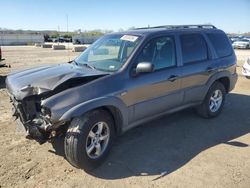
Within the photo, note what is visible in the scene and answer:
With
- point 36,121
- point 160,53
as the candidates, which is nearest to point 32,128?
point 36,121

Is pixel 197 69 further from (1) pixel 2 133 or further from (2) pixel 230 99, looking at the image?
(1) pixel 2 133

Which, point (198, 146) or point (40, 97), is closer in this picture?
point (40, 97)

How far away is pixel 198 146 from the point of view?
4.98 m

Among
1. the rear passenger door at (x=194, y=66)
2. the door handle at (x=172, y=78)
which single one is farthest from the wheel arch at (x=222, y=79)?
A: the door handle at (x=172, y=78)

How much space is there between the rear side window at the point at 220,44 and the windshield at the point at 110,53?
2074 mm

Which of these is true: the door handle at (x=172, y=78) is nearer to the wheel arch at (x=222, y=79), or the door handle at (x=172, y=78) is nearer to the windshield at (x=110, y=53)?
the windshield at (x=110, y=53)

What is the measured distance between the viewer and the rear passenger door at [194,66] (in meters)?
5.50

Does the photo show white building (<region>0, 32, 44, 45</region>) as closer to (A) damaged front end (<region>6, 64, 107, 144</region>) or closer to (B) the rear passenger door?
(B) the rear passenger door

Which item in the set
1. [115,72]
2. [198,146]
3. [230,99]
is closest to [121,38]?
[115,72]

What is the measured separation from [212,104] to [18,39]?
233 feet

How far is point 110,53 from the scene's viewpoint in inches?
202

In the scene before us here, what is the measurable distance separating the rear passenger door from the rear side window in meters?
0.31

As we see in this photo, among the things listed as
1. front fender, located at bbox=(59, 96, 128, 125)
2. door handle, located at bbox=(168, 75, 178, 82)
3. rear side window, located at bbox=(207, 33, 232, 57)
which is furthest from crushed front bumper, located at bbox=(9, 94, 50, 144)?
rear side window, located at bbox=(207, 33, 232, 57)

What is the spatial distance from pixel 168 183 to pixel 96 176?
0.94 metres
